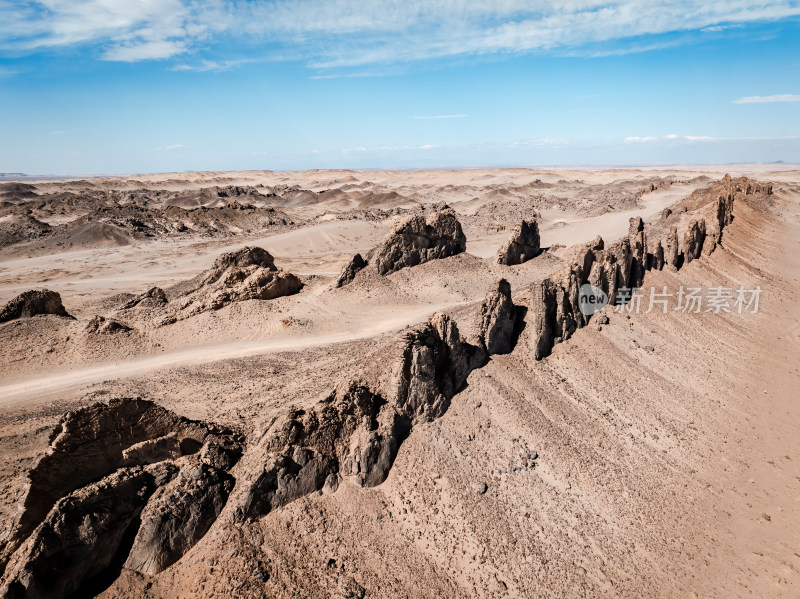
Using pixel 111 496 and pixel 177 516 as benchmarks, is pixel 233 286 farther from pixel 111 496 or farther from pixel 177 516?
pixel 177 516

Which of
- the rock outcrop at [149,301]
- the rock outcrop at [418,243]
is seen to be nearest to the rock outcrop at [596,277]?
the rock outcrop at [418,243]

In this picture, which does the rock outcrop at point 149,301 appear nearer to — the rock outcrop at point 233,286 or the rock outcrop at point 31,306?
the rock outcrop at point 233,286

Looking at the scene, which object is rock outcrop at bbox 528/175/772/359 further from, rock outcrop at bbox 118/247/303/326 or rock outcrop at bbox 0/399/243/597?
rock outcrop at bbox 118/247/303/326

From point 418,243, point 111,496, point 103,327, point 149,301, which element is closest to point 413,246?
point 418,243

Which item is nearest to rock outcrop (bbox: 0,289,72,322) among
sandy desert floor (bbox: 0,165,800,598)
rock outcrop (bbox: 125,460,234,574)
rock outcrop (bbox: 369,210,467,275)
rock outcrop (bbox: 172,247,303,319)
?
sandy desert floor (bbox: 0,165,800,598)

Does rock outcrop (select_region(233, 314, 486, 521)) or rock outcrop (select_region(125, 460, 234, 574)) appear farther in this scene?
rock outcrop (select_region(233, 314, 486, 521))

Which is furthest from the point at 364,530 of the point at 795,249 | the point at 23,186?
the point at 23,186
